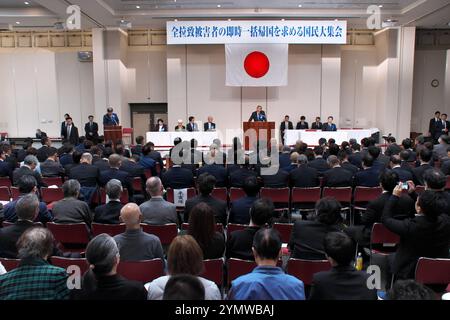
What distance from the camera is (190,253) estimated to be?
2375 mm

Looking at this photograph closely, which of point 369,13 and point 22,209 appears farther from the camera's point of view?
point 369,13

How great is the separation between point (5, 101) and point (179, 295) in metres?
16.5

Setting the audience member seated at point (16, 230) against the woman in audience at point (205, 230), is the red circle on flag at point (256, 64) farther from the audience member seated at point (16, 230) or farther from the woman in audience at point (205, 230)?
the audience member seated at point (16, 230)

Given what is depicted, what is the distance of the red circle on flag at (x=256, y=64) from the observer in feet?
45.4

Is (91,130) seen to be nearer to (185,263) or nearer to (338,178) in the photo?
(338,178)

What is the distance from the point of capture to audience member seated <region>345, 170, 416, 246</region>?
4121mm

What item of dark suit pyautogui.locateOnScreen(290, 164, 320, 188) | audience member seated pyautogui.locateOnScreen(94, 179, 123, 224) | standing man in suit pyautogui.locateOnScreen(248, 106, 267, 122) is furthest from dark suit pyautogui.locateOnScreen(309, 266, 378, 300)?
standing man in suit pyautogui.locateOnScreen(248, 106, 267, 122)

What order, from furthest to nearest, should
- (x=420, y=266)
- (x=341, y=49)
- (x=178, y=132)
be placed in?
(x=341, y=49)
(x=178, y=132)
(x=420, y=266)

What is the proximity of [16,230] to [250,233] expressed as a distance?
6.33ft

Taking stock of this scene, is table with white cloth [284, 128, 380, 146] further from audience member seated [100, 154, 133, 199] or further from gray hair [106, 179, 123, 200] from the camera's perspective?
gray hair [106, 179, 123, 200]

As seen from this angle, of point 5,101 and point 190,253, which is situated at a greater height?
point 5,101

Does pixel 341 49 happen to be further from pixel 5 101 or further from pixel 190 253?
pixel 190 253
